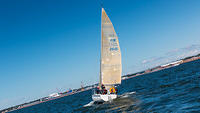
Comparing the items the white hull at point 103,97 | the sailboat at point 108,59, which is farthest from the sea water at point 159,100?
the sailboat at point 108,59

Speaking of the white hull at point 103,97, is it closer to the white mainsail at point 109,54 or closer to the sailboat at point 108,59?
the sailboat at point 108,59

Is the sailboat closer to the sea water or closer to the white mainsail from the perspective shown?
the white mainsail

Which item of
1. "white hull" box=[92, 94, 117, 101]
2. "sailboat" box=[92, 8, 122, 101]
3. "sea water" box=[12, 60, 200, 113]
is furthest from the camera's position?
"sailboat" box=[92, 8, 122, 101]

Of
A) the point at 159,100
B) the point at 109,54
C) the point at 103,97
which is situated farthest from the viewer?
the point at 109,54

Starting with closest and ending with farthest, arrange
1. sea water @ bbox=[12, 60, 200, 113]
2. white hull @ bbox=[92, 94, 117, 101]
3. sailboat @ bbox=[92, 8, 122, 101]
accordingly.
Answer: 1. sea water @ bbox=[12, 60, 200, 113]
2. white hull @ bbox=[92, 94, 117, 101]
3. sailboat @ bbox=[92, 8, 122, 101]

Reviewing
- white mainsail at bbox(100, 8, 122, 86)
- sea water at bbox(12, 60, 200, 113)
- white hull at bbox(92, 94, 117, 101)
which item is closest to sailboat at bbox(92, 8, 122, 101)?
white mainsail at bbox(100, 8, 122, 86)

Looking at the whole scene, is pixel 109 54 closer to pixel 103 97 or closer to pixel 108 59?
pixel 108 59

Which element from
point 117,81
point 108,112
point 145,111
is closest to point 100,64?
point 117,81

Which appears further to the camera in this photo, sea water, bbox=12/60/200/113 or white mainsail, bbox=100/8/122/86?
white mainsail, bbox=100/8/122/86

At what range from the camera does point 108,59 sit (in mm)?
32375

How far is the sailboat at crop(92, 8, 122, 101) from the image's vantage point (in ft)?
104

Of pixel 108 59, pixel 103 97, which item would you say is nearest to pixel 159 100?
pixel 103 97

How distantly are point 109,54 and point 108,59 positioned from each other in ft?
2.62

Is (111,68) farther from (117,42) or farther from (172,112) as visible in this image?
(172,112)
